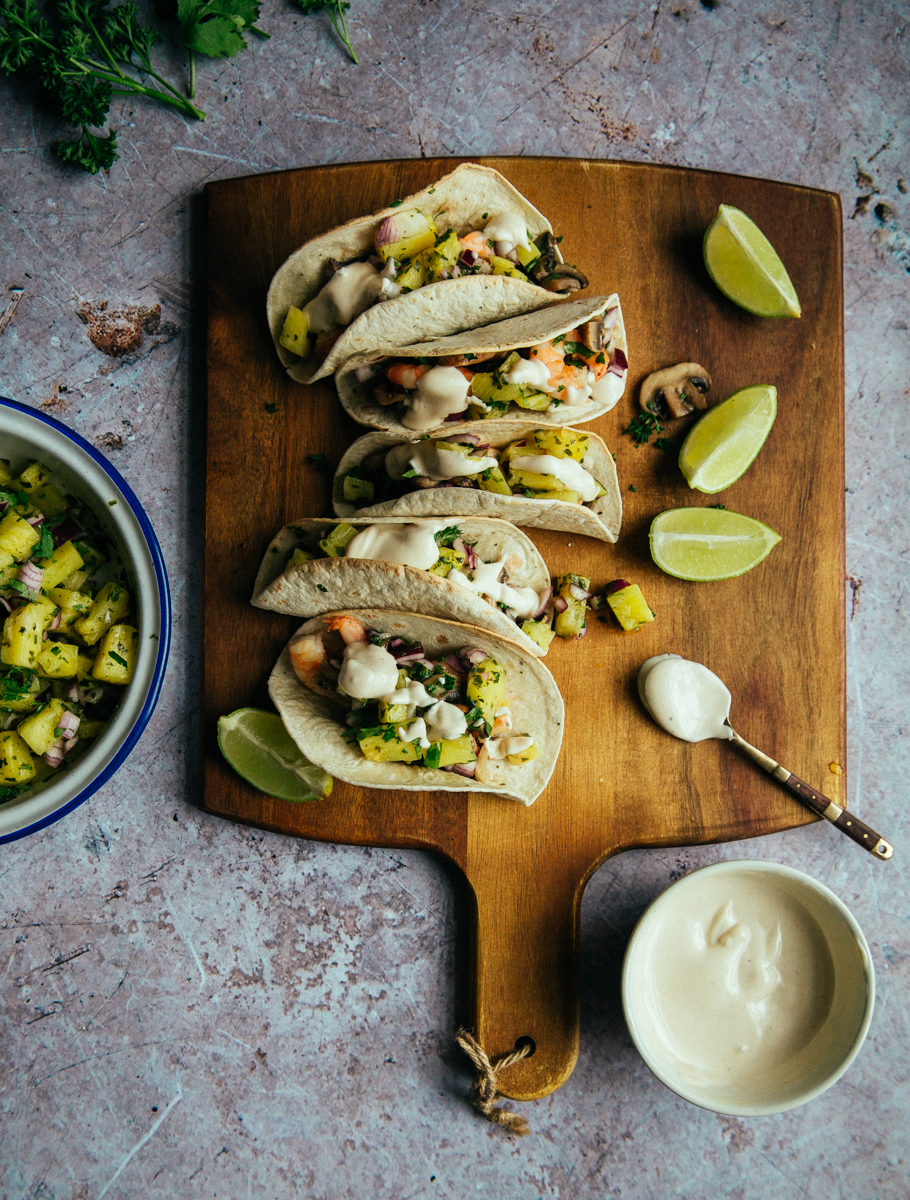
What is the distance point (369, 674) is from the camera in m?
2.00

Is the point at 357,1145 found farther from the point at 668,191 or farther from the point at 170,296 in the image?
the point at 668,191

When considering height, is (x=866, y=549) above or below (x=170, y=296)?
below

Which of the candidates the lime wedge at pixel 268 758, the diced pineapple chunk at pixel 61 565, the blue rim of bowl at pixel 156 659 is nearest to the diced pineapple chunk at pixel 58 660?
the diced pineapple chunk at pixel 61 565

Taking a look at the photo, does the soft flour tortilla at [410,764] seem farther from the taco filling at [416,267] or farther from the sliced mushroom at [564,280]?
the sliced mushroom at [564,280]

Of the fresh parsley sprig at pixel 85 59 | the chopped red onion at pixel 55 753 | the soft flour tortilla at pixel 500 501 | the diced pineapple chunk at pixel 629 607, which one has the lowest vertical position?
the chopped red onion at pixel 55 753

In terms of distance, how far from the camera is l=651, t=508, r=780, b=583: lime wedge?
228 cm

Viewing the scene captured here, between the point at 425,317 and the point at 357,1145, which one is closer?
the point at 425,317

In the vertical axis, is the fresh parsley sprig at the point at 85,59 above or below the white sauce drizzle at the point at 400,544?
above

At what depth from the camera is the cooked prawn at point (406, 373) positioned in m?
2.06

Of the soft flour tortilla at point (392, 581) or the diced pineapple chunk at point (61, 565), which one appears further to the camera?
the diced pineapple chunk at point (61, 565)

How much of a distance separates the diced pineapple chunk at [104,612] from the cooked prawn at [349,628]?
62cm

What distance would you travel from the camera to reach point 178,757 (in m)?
2.39

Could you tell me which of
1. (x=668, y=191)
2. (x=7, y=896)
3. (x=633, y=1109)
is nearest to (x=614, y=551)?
(x=668, y=191)

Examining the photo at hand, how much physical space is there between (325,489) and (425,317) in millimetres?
587
